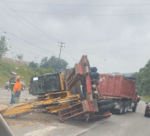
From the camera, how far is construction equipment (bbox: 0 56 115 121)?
22.7 ft

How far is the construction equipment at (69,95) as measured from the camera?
692 cm

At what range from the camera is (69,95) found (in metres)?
7.86

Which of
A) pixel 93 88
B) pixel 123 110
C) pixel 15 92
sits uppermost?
pixel 93 88

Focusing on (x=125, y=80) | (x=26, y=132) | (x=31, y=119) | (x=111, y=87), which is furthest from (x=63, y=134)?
(x=125, y=80)

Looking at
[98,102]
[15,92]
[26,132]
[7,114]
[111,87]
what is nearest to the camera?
[26,132]

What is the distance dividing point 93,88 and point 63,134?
2.41 meters

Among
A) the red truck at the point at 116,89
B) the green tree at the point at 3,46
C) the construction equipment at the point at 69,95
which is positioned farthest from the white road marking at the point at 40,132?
the green tree at the point at 3,46

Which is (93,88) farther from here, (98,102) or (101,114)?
(101,114)

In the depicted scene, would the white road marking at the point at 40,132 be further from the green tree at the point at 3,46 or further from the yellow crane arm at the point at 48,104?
the green tree at the point at 3,46

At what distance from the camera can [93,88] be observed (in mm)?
7469

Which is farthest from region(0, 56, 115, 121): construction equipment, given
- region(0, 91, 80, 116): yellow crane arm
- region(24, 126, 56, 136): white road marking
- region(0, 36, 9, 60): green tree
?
region(0, 36, 9, 60): green tree

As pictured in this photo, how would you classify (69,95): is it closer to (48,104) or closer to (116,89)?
(48,104)

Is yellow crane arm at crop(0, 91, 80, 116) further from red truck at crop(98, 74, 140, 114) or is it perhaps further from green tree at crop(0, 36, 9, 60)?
green tree at crop(0, 36, 9, 60)

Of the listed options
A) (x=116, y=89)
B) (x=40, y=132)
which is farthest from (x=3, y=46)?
(x=40, y=132)
